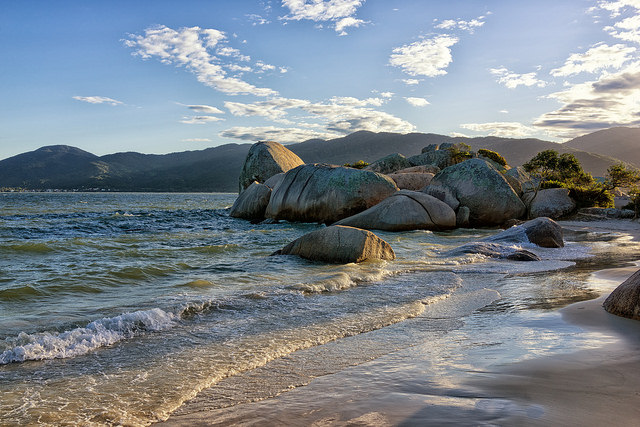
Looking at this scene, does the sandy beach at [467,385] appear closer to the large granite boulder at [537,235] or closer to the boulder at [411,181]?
the large granite boulder at [537,235]

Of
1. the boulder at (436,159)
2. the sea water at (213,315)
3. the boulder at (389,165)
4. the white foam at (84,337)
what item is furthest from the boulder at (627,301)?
the boulder at (436,159)

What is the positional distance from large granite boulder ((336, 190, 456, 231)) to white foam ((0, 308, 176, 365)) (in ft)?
38.9

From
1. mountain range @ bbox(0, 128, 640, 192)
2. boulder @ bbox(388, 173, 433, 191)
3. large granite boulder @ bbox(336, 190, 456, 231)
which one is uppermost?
mountain range @ bbox(0, 128, 640, 192)

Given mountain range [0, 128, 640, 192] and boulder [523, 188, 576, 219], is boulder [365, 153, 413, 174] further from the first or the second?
mountain range [0, 128, 640, 192]

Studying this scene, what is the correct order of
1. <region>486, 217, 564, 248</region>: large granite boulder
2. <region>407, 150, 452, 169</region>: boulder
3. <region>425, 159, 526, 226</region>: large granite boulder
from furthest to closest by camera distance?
<region>407, 150, 452, 169</region>: boulder
<region>425, 159, 526, 226</region>: large granite boulder
<region>486, 217, 564, 248</region>: large granite boulder

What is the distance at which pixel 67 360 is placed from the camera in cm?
431

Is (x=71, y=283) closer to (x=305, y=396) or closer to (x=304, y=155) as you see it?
(x=305, y=396)

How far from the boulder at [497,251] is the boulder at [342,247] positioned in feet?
6.99

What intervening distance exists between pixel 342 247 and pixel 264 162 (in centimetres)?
2249

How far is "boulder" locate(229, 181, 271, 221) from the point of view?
24172mm

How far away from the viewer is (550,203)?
22516mm

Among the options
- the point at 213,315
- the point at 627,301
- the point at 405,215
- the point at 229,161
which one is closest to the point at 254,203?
the point at 405,215

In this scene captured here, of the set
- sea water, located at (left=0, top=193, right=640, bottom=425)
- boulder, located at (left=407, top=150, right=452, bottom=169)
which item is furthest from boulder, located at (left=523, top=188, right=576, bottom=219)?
boulder, located at (left=407, top=150, right=452, bottom=169)

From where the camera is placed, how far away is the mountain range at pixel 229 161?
141 m
